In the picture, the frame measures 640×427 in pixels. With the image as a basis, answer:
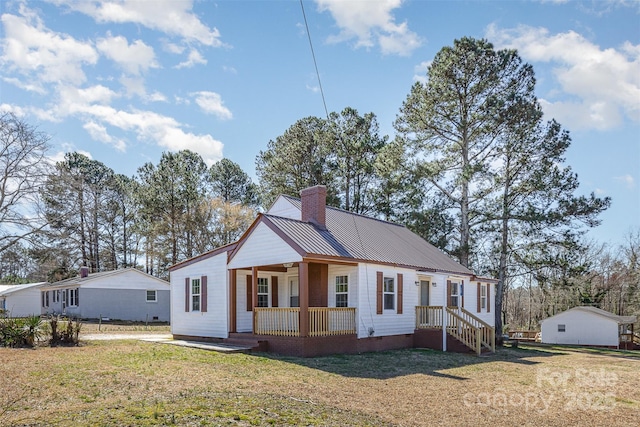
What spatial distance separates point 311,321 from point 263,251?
9.26ft

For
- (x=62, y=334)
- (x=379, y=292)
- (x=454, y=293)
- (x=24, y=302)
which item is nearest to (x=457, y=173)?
(x=454, y=293)

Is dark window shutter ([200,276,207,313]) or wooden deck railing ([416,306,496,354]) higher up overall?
dark window shutter ([200,276,207,313])

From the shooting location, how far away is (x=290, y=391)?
9.76 meters

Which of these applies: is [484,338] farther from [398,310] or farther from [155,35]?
[155,35]

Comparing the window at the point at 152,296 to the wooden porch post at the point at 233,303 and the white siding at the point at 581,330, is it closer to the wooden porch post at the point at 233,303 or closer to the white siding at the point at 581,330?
the wooden porch post at the point at 233,303

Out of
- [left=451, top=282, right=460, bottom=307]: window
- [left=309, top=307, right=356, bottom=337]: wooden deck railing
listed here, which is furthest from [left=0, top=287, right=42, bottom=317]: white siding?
[left=309, top=307, right=356, bottom=337]: wooden deck railing

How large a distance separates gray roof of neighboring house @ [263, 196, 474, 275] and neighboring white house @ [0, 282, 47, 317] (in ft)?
100

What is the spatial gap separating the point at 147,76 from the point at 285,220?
6386 mm

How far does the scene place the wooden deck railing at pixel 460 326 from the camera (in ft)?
59.7

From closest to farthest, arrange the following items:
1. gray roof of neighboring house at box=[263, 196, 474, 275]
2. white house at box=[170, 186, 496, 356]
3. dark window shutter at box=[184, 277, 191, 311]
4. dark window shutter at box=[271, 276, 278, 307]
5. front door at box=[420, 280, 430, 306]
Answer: white house at box=[170, 186, 496, 356] < gray roof of neighboring house at box=[263, 196, 474, 275] < dark window shutter at box=[271, 276, 278, 307] < dark window shutter at box=[184, 277, 191, 311] < front door at box=[420, 280, 430, 306]

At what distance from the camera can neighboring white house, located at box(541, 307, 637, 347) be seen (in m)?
31.6

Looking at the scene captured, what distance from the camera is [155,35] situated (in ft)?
49.3

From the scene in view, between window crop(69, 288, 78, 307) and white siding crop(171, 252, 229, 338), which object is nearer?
white siding crop(171, 252, 229, 338)

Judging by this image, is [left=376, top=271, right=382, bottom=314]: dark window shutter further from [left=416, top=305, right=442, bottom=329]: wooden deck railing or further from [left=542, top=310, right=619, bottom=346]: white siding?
[left=542, top=310, right=619, bottom=346]: white siding
